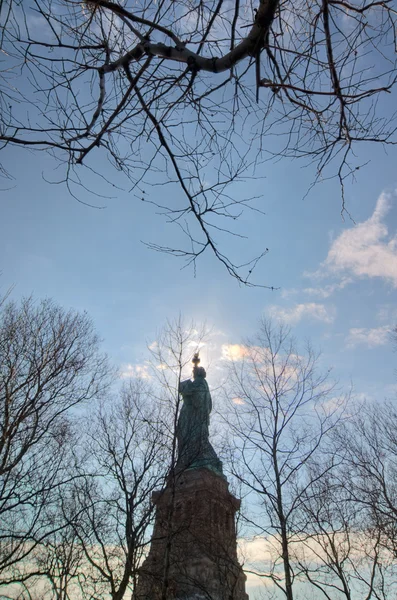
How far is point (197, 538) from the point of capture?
11406 millimetres

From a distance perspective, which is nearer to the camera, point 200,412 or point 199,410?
point 200,412

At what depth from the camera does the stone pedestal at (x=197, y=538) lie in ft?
39.3

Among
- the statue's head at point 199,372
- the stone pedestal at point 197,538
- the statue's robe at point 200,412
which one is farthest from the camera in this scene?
the statue's head at point 199,372

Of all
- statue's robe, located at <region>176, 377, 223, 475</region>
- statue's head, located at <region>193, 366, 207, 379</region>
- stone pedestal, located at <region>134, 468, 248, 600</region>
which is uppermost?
statue's head, located at <region>193, 366, 207, 379</region>

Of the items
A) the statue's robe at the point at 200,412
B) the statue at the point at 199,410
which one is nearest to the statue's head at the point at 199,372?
the statue at the point at 199,410

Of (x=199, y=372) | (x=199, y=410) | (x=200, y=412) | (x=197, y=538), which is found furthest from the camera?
(x=199, y=372)

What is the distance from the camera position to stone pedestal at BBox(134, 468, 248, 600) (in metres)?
12.0

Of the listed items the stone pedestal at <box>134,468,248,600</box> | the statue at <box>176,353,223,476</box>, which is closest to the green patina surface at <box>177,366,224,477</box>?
the statue at <box>176,353,223,476</box>

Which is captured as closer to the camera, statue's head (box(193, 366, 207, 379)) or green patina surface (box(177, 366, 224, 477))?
green patina surface (box(177, 366, 224, 477))

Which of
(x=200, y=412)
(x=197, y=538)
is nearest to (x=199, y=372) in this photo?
(x=200, y=412)

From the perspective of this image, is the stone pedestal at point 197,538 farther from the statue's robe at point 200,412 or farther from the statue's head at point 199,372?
the statue's head at point 199,372

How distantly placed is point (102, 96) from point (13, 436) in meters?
7.81

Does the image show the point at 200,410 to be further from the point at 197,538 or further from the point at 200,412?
the point at 197,538

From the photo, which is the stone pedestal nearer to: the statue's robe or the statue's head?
the statue's robe
